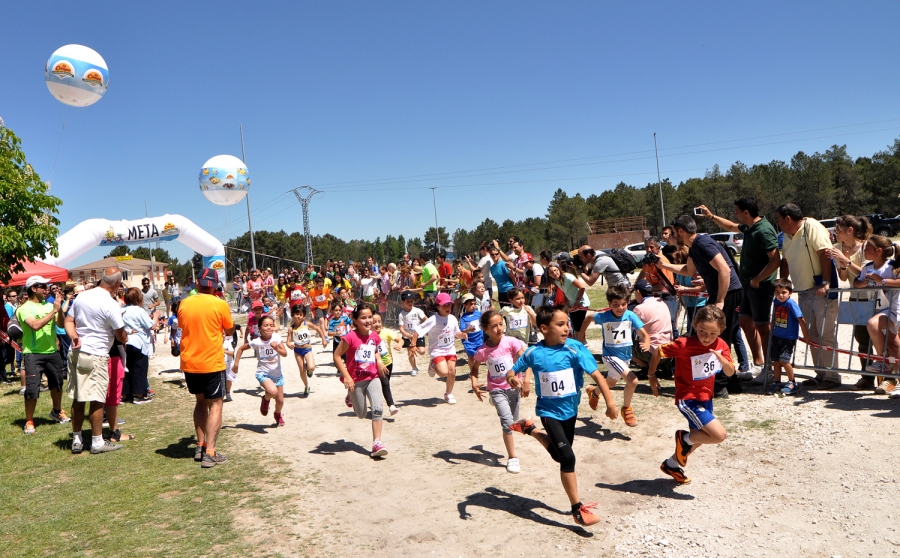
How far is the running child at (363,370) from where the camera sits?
6945mm

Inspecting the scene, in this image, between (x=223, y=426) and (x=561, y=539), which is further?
(x=223, y=426)

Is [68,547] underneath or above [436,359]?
underneath

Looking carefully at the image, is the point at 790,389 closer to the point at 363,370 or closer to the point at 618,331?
the point at 618,331

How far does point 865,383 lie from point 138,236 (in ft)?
74.6

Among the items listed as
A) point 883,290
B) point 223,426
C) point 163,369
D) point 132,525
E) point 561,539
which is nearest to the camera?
point 561,539

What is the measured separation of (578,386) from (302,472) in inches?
122

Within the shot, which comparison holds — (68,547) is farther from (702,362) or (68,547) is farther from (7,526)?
(702,362)

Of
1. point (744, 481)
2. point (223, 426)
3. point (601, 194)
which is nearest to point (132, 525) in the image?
point (223, 426)

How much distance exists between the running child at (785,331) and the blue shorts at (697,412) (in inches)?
116

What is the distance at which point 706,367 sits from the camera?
203 inches

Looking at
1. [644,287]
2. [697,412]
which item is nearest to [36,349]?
[644,287]

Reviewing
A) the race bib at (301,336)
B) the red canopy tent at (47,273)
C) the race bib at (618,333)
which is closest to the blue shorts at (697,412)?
the race bib at (618,333)

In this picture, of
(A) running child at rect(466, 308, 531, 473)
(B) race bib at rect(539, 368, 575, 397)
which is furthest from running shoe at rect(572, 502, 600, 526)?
(A) running child at rect(466, 308, 531, 473)

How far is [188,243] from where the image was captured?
25.1 meters
